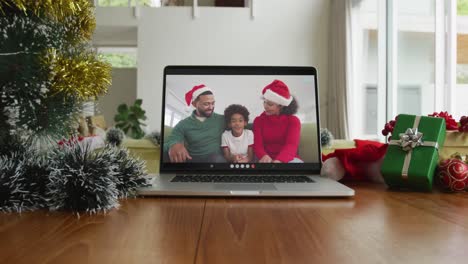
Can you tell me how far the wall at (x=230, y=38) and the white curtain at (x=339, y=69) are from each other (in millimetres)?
202

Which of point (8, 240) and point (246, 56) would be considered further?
point (246, 56)

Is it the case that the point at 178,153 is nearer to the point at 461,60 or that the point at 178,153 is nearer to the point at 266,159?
the point at 266,159

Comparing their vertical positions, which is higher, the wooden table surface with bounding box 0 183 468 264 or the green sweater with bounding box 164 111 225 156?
the green sweater with bounding box 164 111 225 156

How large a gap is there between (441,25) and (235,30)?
3282mm

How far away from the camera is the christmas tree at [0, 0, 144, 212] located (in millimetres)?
592

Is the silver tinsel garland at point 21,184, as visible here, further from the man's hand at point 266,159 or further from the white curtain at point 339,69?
the white curtain at point 339,69

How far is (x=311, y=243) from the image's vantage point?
430mm

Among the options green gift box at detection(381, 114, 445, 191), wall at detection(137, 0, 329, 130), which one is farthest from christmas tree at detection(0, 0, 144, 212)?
wall at detection(137, 0, 329, 130)

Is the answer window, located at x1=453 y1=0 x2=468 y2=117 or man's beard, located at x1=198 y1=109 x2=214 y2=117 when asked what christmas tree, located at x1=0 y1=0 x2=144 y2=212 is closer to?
man's beard, located at x1=198 y1=109 x2=214 y2=117

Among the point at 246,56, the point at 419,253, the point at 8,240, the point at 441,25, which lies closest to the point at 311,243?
the point at 419,253

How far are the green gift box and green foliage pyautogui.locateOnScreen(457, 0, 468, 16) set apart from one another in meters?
3.55

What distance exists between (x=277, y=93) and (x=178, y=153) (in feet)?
0.79

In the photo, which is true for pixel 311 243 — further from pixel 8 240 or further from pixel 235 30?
pixel 235 30

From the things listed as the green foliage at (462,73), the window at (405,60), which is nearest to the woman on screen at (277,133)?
the window at (405,60)
